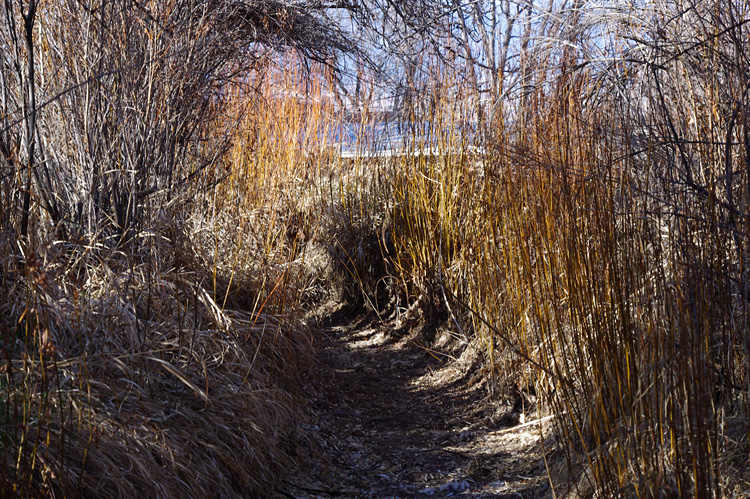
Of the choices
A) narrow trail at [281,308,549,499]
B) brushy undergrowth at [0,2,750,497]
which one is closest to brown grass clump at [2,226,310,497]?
brushy undergrowth at [0,2,750,497]

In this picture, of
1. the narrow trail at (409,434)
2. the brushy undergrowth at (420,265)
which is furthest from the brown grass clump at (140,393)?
the narrow trail at (409,434)

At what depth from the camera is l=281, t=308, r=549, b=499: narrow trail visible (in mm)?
2873

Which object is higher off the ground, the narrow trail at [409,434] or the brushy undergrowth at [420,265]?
the brushy undergrowth at [420,265]

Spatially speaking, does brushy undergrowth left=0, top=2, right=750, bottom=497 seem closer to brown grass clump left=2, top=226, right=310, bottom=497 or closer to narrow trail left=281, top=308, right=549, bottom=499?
brown grass clump left=2, top=226, right=310, bottom=497

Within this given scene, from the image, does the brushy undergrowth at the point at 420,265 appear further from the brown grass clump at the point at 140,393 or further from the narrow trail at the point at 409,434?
the narrow trail at the point at 409,434

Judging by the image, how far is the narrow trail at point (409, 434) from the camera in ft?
9.43

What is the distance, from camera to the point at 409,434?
356cm

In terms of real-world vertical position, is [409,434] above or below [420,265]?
below

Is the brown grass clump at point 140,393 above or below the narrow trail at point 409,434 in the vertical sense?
above

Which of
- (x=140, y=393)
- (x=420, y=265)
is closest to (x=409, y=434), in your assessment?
(x=140, y=393)

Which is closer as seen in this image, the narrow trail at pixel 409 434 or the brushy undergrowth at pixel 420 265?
the brushy undergrowth at pixel 420 265

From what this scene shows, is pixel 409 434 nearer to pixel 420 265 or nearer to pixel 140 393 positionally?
pixel 140 393

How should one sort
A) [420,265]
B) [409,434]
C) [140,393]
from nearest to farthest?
[140,393] → [409,434] → [420,265]

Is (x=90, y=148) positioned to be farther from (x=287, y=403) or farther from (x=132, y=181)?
(x=287, y=403)
